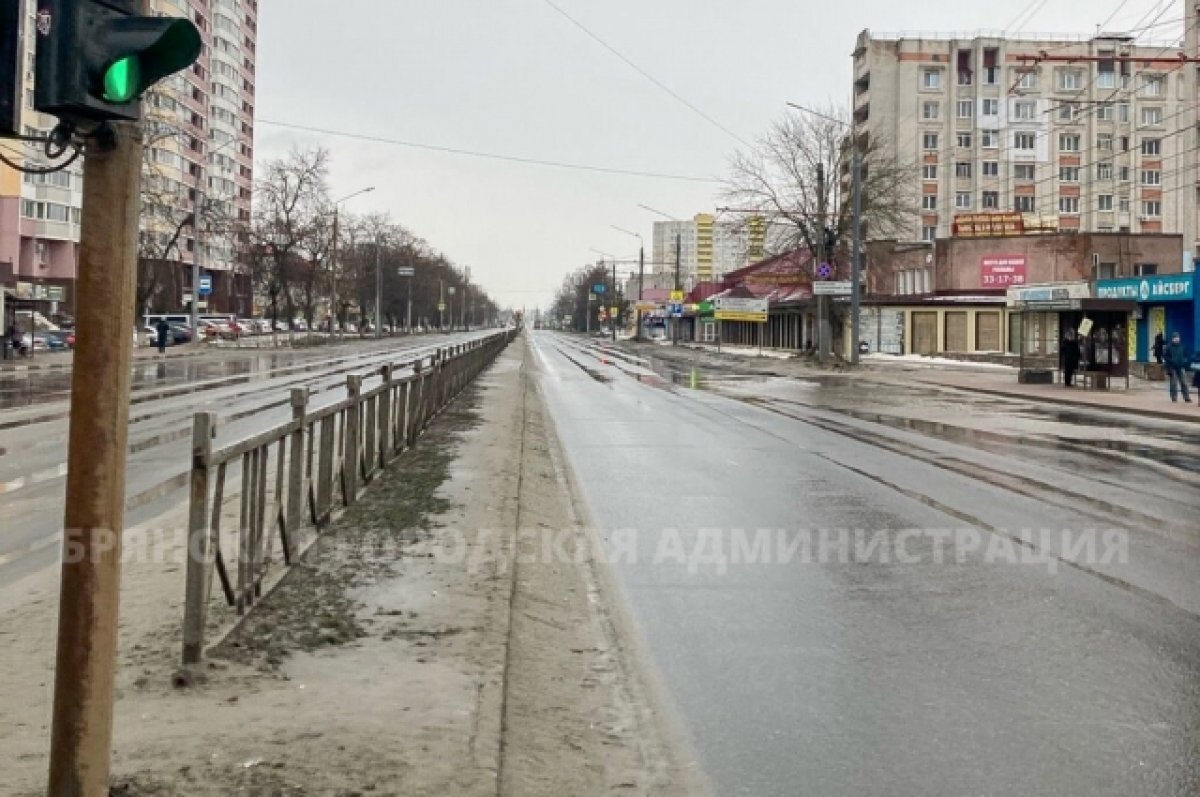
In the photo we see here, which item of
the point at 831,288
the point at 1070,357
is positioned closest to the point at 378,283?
the point at 831,288

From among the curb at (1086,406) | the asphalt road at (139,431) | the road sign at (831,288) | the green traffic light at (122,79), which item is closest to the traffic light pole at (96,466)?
the green traffic light at (122,79)

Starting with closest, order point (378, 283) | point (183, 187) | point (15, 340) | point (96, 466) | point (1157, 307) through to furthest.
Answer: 1. point (96, 466)
2. point (1157, 307)
3. point (15, 340)
4. point (378, 283)
5. point (183, 187)

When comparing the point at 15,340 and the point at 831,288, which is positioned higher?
the point at 831,288

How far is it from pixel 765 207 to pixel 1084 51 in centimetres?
5569

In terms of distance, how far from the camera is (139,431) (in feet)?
55.9

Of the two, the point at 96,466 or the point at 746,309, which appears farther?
the point at 746,309

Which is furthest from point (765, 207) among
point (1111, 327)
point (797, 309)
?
point (1111, 327)

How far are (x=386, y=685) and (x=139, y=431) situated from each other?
13.4 metres

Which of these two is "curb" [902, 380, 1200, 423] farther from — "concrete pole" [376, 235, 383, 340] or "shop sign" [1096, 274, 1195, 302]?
"concrete pole" [376, 235, 383, 340]

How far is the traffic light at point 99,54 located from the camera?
10.4 ft

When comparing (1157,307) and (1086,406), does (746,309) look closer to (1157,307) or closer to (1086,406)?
(1157,307)

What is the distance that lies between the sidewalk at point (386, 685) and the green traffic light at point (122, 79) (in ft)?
7.43

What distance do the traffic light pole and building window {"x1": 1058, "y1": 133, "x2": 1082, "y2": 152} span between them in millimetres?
109879

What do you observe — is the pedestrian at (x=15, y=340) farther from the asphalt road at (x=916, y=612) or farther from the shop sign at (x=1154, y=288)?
the shop sign at (x=1154, y=288)
